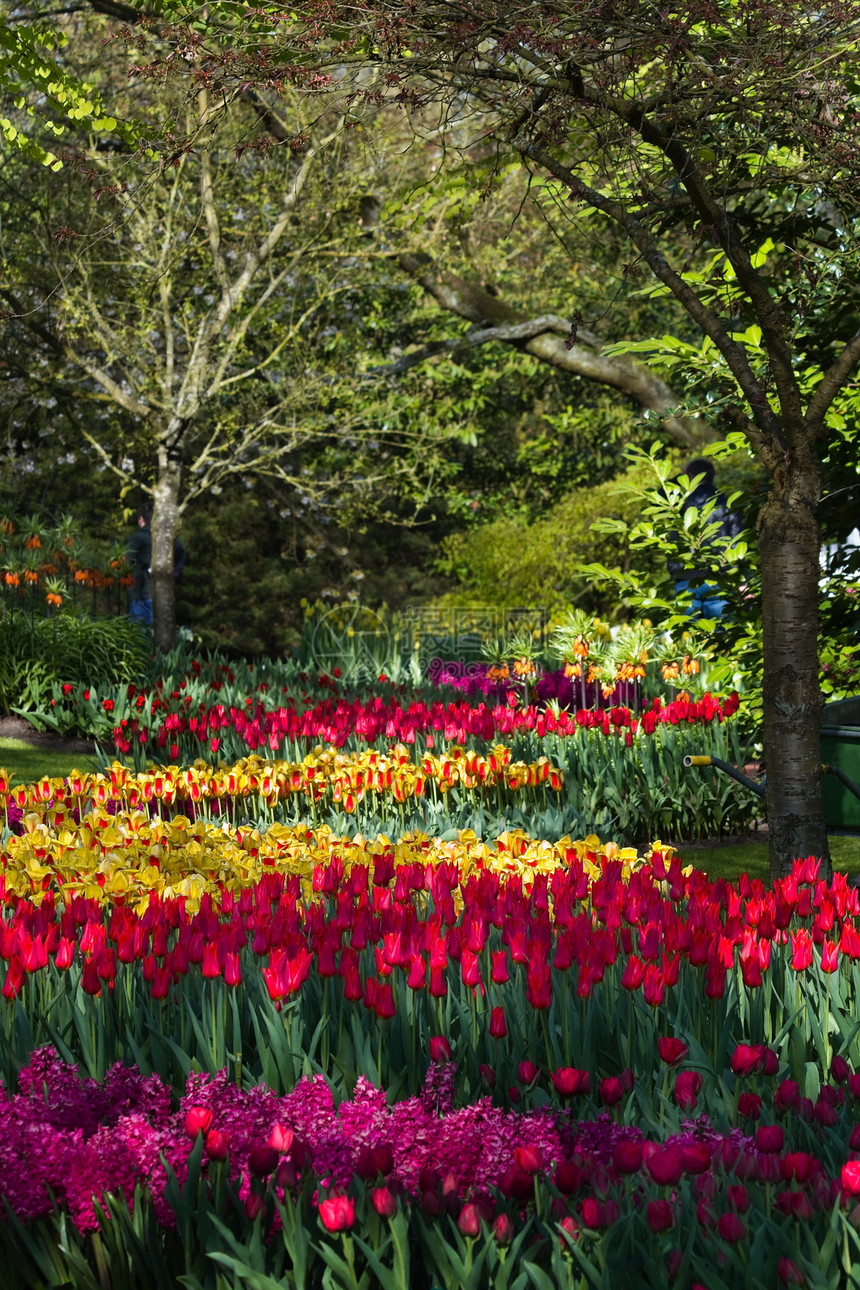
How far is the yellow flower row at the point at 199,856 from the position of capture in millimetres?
3564

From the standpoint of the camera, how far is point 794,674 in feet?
13.0

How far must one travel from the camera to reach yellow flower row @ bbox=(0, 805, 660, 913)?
11.7 ft

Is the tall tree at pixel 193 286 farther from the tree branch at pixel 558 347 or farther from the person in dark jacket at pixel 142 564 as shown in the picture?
the tree branch at pixel 558 347

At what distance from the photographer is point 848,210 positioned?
15.2ft

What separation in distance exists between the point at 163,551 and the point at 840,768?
302 inches

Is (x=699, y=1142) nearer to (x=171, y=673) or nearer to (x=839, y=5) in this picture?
(x=839, y=5)

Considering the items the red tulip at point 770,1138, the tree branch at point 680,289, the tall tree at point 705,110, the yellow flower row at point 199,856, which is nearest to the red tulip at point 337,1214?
the red tulip at point 770,1138

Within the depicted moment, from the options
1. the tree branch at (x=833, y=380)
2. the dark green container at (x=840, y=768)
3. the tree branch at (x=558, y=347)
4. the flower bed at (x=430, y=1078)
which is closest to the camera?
the flower bed at (x=430, y=1078)

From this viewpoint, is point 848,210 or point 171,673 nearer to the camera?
point 848,210

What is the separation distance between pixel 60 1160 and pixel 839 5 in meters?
3.15

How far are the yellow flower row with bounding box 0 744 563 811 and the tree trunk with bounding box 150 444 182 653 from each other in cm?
539

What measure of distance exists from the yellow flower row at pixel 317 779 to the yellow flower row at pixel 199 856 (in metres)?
0.92

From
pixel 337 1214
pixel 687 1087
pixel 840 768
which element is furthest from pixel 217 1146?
pixel 840 768

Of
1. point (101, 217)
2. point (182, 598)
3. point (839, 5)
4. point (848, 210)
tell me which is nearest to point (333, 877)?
point (839, 5)
